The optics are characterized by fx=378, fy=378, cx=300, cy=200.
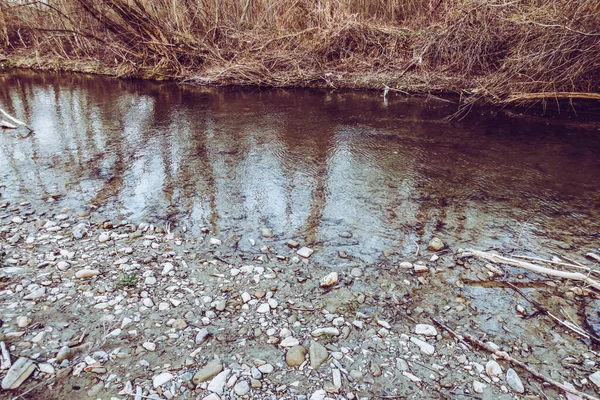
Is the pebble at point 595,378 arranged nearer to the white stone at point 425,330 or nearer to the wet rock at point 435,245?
the white stone at point 425,330

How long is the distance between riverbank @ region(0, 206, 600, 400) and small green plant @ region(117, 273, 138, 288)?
0.04 ft

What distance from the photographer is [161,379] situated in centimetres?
196

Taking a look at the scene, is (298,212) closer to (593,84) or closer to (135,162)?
(135,162)

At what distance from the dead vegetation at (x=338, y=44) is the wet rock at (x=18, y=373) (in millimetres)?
7429

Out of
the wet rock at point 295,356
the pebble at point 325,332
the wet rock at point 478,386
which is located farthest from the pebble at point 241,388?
the wet rock at point 478,386

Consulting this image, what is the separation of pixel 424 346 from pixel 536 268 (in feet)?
3.70

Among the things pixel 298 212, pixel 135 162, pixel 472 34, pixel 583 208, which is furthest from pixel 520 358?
pixel 472 34

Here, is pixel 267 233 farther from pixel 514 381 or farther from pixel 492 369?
pixel 514 381

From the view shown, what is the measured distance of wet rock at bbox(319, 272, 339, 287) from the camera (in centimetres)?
270

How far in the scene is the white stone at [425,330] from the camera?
7.50 ft

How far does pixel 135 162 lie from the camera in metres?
4.76

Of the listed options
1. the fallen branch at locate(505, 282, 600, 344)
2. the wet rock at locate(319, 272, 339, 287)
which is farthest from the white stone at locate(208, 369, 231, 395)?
the fallen branch at locate(505, 282, 600, 344)

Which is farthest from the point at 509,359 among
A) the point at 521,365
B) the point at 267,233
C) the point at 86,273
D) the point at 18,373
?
the point at 86,273

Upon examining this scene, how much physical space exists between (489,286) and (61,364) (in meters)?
2.73
